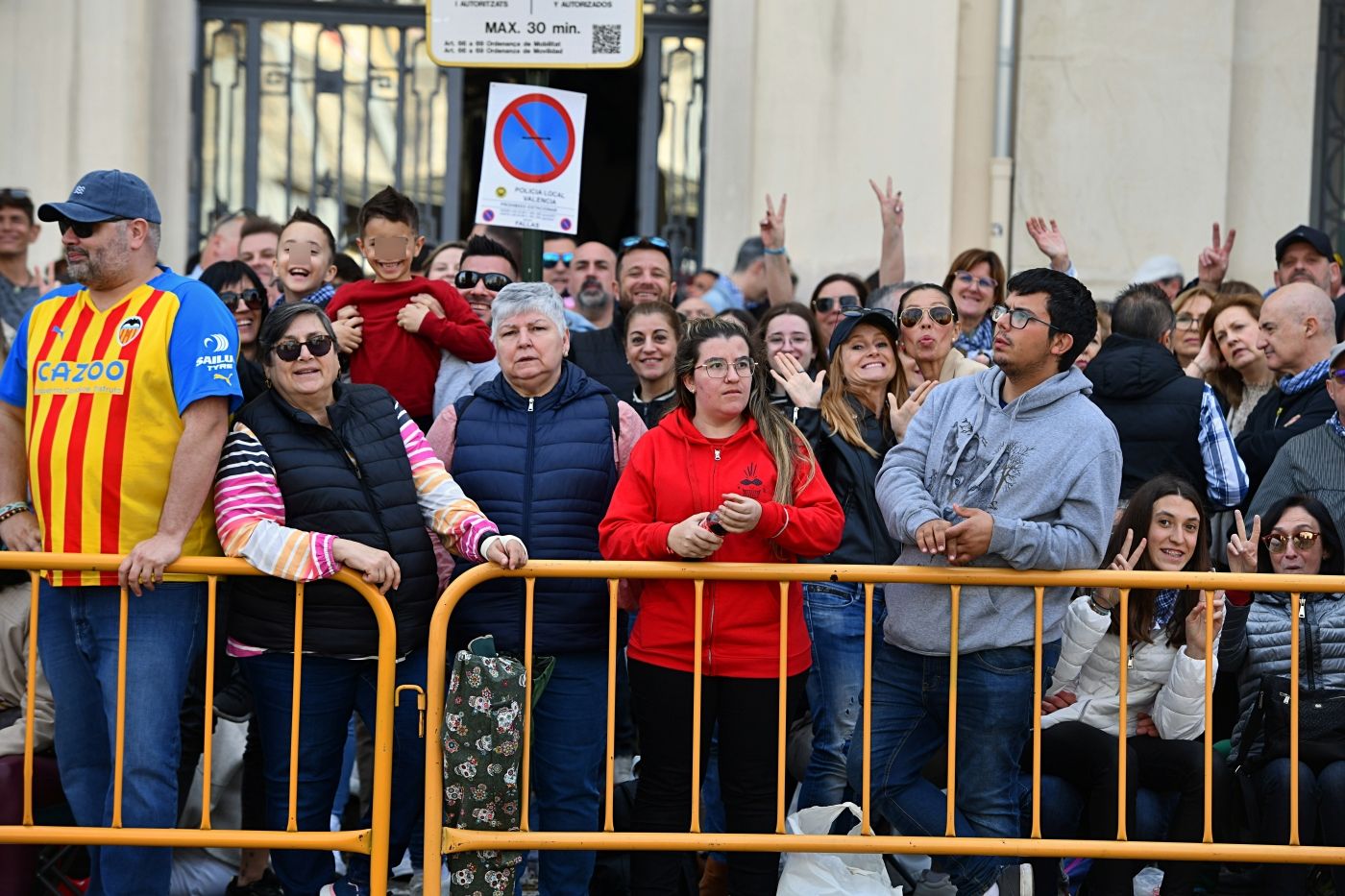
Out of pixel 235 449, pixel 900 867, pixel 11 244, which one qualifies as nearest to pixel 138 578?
pixel 235 449

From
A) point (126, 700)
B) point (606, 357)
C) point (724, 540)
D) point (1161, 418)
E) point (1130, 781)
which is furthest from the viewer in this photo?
point (606, 357)

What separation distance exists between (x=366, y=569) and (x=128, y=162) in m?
6.18

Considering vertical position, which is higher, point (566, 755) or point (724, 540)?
point (724, 540)

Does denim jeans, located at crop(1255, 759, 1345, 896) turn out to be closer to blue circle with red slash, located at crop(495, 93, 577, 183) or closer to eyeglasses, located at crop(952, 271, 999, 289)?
eyeglasses, located at crop(952, 271, 999, 289)

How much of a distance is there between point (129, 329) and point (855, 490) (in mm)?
2583

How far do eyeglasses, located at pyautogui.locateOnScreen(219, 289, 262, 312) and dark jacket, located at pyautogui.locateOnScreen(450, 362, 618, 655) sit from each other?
4.08ft

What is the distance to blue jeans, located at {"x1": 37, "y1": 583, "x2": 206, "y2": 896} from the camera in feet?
18.3

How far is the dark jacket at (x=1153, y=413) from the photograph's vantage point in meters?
7.13

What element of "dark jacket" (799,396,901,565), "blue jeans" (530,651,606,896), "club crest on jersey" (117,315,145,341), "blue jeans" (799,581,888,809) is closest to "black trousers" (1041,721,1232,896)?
"blue jeans" (799,581,888,809)

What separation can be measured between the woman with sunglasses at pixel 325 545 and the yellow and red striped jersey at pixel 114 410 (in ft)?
0.77

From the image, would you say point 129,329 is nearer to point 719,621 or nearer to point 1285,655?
point 719,621

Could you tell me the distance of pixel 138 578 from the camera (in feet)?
17.9

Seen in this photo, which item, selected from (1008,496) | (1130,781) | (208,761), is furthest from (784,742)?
(208,761)

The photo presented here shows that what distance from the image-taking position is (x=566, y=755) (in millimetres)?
5949
